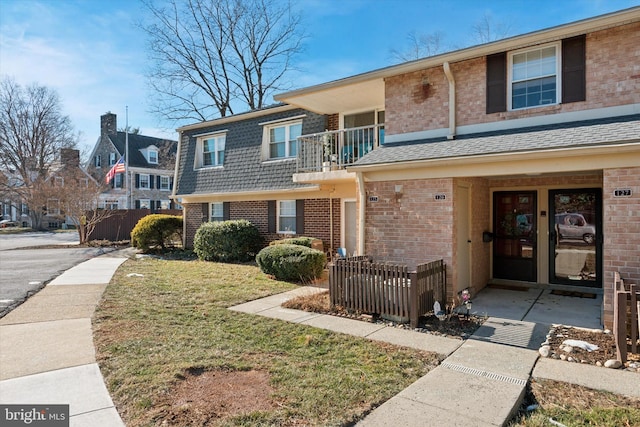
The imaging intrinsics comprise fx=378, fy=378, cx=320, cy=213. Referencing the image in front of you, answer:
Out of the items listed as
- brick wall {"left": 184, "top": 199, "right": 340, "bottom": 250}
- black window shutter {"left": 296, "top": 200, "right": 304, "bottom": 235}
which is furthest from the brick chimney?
black window shutter {"left": 296, "top": 200, "right": 304, "bottom": 235}

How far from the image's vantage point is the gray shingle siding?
44.6 feet

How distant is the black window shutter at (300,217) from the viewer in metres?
13.6

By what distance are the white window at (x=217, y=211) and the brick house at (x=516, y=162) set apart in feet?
27.0

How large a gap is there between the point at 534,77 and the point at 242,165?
1056 cm

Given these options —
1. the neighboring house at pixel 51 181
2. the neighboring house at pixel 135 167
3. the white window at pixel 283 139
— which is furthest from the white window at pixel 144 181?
the white window at pixel 283 139

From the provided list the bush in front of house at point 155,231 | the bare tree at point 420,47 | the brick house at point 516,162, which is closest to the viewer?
the brick house at point 516,162

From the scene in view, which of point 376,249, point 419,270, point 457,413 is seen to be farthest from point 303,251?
point 457,413

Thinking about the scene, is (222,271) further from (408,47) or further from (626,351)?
(408,47)

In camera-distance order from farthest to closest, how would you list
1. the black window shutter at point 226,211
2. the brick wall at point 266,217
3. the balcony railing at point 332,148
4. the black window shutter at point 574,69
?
the black window shutter at point 226,211 < the brick wall at point 266,217 < the balcony railing at point 332,148 < the black window shutter at point 574,69

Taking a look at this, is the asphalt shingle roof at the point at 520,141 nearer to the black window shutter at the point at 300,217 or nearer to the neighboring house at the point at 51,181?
the black window shutter at the point at 300,217

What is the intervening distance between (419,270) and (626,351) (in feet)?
9.28

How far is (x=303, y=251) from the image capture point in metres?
10.4

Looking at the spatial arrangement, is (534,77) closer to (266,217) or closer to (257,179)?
(257,179)

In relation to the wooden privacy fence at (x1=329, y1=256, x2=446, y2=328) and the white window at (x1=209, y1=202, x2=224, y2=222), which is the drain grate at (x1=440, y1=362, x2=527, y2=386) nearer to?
the wooden privacy fence at (x1=329, y1=256, x2=446, y2=328)
